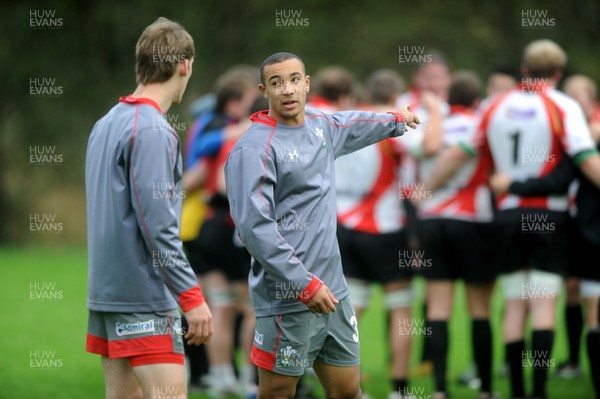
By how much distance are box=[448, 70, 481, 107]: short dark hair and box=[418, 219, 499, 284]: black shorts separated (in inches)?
41.2

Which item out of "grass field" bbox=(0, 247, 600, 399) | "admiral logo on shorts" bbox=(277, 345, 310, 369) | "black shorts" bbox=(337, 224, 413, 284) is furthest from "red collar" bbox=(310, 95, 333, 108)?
"admiral logo on shorts" bbox=(277, 345, 310, 369)

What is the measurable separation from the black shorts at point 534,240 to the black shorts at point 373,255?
91 centimetres

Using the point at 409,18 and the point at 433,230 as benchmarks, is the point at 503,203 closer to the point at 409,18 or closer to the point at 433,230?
the point at 433,230

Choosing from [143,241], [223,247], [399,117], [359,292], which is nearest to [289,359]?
[143,241]

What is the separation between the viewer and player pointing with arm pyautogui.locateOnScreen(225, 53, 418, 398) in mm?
4773

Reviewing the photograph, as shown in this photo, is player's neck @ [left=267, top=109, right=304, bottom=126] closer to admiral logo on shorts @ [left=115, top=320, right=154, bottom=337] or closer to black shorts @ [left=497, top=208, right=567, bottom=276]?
admiral logo on shorts @ [left=115, top=320, right=154, bottom=337]

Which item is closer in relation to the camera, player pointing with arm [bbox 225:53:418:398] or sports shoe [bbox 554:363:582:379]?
player pointing with arm [bbox 225:53:418:398]

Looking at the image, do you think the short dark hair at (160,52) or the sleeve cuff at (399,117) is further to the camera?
the sleeve cuff at (399,117)

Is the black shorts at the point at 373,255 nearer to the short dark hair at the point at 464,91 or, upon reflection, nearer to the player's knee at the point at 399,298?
the player's knee at the point at 399,298

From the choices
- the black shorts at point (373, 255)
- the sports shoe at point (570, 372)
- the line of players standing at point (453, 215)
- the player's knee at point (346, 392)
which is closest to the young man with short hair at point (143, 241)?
the player's knee at point (346, 392)

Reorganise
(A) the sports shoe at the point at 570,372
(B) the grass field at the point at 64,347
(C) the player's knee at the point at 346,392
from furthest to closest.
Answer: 1. (A) the sports shoe at the point at 570,372
2. (B) the grass field at the point at 64,347
3. (C) the player's knee at the point at 346,392

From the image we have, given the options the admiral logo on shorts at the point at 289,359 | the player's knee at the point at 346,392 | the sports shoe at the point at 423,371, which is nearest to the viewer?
the admiral logo on shorts at the point at 289,359

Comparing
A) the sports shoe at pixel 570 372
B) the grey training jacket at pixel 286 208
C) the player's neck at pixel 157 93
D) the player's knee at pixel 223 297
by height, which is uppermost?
the player's neck at pixel 157 93

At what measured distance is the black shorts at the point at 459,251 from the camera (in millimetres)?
7543
